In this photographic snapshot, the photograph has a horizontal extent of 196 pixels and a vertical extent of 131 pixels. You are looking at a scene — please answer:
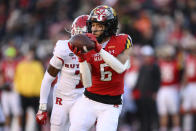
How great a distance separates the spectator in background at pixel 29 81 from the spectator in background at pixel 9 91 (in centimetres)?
33

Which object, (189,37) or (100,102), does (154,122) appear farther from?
(100,102)

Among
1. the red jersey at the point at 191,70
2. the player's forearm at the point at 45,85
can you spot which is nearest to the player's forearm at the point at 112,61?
the player's forearm at the point at 45,85

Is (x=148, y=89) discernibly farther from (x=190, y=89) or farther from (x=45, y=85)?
(x=45, y=85)

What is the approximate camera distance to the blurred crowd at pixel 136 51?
11602 mm

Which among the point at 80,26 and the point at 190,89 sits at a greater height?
the point at 80,26

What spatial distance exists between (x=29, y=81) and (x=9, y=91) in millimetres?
679

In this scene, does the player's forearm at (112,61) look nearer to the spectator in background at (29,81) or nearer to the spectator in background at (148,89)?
the spectator in background at (148,89)

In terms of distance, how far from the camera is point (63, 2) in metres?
17.6

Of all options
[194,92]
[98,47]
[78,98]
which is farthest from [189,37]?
[98,47]

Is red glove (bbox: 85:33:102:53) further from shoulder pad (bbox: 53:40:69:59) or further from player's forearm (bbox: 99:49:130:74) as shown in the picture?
shoulder pad (bbox: 53:40:69:59)

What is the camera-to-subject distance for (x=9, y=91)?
473 inches

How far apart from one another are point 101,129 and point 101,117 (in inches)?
6.6

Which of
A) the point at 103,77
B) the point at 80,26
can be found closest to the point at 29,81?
the point at 80,26

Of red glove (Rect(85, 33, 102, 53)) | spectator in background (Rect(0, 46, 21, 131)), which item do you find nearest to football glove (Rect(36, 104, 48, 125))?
red glove (Rect(85, 33, 102, 53))
